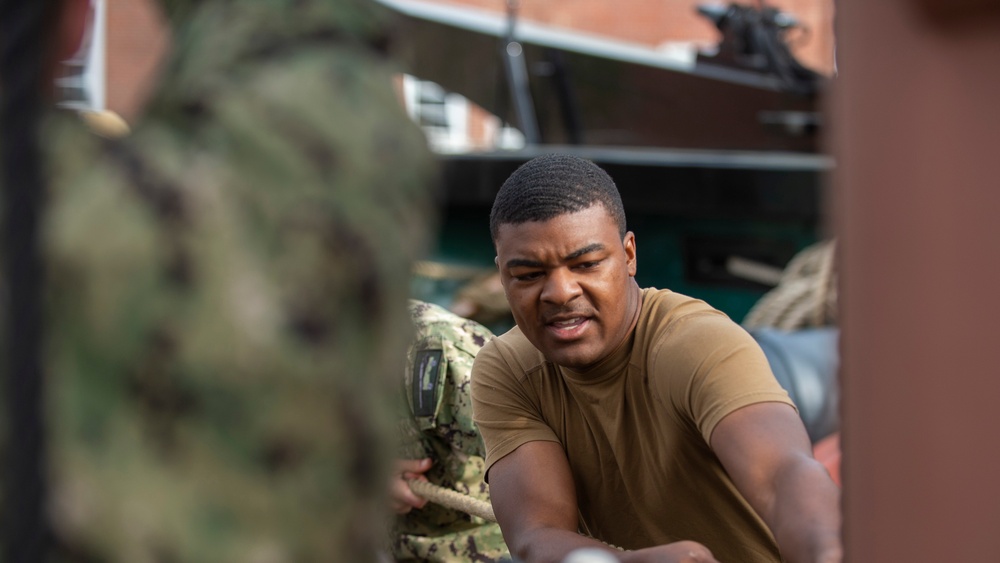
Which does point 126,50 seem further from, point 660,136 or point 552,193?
point 552,193

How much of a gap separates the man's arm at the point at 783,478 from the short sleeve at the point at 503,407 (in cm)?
43

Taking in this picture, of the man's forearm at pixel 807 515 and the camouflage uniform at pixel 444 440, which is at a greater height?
the man's forearm at pixel 807 515

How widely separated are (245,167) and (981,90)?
548 mm

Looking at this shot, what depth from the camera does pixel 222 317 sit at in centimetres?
77

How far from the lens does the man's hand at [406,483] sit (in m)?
2.48

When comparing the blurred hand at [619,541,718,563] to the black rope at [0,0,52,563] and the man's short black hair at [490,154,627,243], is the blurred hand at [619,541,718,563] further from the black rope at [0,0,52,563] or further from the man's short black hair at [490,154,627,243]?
the black rope at [0,0,52,563]

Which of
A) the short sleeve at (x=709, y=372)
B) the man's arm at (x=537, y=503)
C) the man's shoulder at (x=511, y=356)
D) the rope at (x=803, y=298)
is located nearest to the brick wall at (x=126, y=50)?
the rope at (x=803, y=298)

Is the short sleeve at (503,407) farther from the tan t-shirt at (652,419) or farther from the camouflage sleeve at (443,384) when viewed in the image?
the camouflage sleeve at (443,384)

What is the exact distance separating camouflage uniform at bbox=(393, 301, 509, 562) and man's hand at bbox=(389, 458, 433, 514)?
0.03 metres

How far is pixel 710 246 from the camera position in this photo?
553 cm

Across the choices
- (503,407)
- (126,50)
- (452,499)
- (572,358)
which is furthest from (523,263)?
(126,50)

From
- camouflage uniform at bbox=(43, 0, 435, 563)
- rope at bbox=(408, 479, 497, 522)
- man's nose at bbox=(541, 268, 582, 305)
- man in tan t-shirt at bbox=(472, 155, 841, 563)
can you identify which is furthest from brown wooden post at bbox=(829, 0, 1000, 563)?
rope at bbox=(408, 479, 497, 522)

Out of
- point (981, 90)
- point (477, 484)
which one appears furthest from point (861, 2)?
point (477, 484)

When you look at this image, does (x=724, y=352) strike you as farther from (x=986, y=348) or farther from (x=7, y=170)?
(x=7, y=170)
